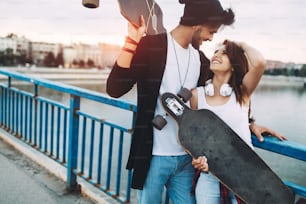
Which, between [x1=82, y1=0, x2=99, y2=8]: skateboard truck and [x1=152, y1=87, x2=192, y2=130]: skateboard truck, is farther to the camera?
[x1=82, y1=0, x2=99, y2=8]: skateboard truck

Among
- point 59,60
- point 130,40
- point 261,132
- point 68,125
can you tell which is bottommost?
point 59,60

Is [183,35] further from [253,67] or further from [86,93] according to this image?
[86,93]

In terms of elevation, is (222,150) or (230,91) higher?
(230,91)

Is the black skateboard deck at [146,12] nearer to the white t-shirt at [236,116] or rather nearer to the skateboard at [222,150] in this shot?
the skateboard at [222,150]

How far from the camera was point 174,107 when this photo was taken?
54.4 inches

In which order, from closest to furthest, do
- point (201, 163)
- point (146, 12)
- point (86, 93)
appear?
point (201, 163), point (146, 12), point (86, 93)

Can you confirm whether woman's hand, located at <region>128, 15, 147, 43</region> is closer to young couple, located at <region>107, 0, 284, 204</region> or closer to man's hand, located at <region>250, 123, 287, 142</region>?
young couple, located at <region>107, 0, 284, 204</region>

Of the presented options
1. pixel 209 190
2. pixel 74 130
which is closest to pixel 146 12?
pixel 209 190

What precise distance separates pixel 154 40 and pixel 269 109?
54.8 meters

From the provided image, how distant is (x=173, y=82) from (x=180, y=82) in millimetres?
34

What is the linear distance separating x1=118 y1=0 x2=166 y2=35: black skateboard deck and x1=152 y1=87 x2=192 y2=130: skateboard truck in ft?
1.21

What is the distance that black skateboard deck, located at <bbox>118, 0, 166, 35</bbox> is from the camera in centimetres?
139

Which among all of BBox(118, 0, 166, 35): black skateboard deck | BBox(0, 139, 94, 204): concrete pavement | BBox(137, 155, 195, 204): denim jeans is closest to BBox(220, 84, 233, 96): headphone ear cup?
BBox(137, 155, 195, 204): denim jeans

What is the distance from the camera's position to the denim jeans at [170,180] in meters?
1.45
